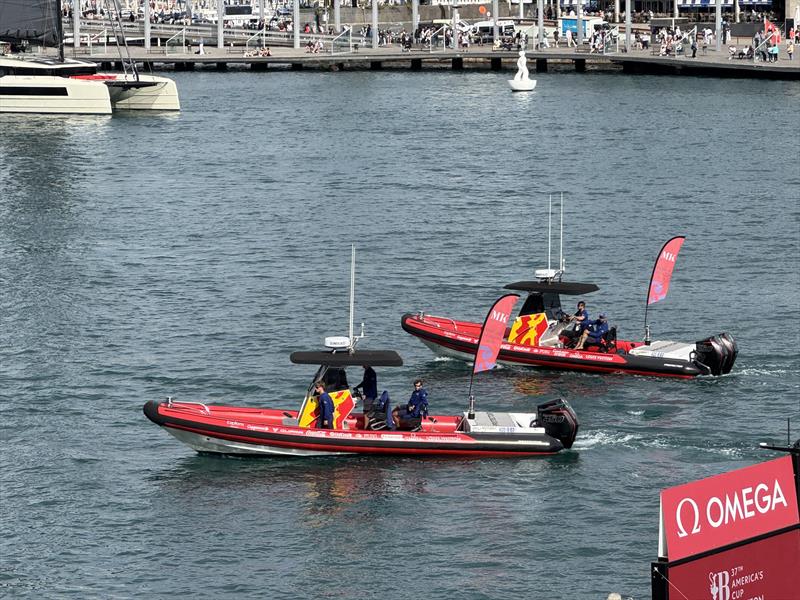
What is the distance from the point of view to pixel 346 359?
39.4 meters


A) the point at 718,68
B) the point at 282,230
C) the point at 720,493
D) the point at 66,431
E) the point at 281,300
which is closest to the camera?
the point at 720,493

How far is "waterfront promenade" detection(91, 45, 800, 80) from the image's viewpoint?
147375 mm

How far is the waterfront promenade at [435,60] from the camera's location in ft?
484

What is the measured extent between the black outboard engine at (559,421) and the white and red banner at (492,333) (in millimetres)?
2725

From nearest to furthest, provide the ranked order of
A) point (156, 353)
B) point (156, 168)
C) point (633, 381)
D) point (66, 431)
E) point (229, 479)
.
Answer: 1. point (229, 479)
2. point (66, 431)
3. point (633, 381)
4. point (156, 353)
5. point (156, 168)

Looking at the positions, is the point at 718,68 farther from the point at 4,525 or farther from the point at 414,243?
the point at 4,525

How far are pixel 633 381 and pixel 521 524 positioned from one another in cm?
1235

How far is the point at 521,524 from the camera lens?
36344mm

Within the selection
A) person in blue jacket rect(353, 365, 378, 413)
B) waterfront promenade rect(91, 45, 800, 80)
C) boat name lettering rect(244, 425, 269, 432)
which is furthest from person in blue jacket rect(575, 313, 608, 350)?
waterfront promenade rect(91, 45, 800, 80)

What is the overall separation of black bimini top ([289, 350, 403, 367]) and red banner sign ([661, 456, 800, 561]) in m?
21.2

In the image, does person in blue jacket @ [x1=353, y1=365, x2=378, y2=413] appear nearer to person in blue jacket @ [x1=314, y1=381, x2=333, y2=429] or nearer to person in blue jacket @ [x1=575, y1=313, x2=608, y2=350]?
person in blue jacket @ [x1=314, y1=381, x2=333, y2=429]

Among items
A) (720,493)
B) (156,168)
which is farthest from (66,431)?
(156,168)

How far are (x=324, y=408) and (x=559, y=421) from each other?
5.99 metres

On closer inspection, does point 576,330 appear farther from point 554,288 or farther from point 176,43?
point 176,43
